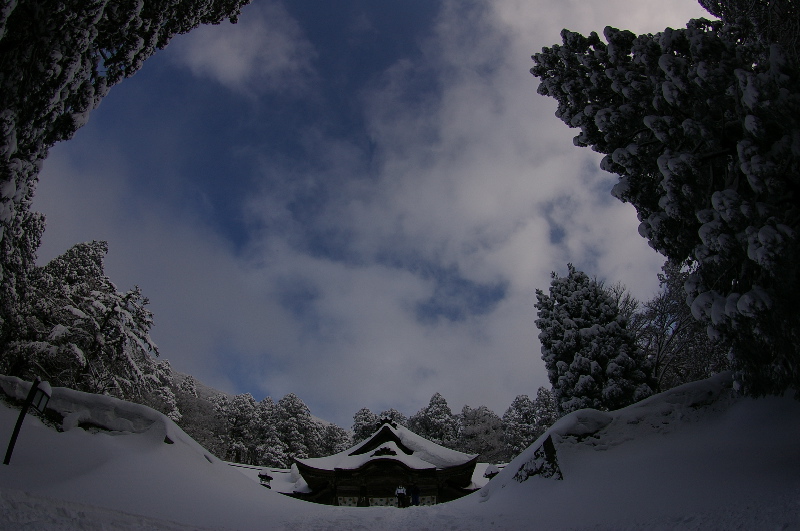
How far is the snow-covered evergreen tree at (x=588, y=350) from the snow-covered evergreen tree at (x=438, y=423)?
1194 inches

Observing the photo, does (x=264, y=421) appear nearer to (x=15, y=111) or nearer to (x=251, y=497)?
(x=251, y=497)

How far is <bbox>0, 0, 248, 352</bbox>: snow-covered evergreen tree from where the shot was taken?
6.11 m

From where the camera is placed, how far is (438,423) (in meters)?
48.0

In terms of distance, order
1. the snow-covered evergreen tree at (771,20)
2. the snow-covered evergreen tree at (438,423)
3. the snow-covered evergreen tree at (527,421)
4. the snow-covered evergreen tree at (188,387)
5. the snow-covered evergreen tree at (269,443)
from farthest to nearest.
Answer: the snow-covered evergreen tree at (188,387)
the snow-covered evergreen tree at (438,423)
the snow-covered evergreen tree at (269,443)
the snow-covered evergreen tree at (527,421)
the snow-covered evergreen tree at (771,20)

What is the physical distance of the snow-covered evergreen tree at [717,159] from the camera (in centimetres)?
641

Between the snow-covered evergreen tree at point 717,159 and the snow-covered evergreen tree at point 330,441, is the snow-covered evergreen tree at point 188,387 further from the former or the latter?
the snow-covered evergreen tree at point 717,159

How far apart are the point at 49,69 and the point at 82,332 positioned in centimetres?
1526

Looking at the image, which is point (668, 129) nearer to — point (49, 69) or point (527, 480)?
point (527, 480)

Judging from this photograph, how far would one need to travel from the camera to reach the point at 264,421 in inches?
1902

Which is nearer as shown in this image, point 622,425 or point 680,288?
point 622,425

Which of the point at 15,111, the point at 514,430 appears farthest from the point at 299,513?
the point at 514,430

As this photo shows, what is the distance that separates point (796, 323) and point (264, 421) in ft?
166

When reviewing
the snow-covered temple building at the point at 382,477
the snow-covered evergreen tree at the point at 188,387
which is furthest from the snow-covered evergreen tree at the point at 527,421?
the snow-covered evergreen tree at the point at 188,387

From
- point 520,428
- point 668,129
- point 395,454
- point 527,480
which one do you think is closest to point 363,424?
point 520,428
